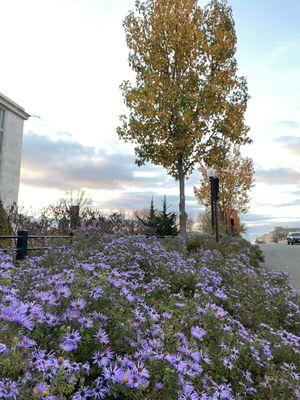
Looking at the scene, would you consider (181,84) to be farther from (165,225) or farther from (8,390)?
(8,390)

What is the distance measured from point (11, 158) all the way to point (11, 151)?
582mm

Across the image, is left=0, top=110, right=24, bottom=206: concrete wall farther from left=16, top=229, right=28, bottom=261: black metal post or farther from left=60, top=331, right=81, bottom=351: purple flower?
left=60, top=331, right=81, bottom=351: purple flower

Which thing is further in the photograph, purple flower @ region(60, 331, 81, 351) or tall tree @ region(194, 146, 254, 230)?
tall tree @ region(194, 146, 254, 230)

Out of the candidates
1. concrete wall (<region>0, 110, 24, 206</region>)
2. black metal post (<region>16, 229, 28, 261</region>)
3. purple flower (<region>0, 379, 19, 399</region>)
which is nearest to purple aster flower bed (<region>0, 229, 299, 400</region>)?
purple flower (<region>0, 379, 19, 399</region>)

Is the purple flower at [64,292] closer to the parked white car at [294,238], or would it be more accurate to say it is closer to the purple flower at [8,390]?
the purple flower at [8,390]

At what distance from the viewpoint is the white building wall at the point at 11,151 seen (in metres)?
32.4

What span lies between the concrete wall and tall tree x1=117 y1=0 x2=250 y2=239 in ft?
57.7

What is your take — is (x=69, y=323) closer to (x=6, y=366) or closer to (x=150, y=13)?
(x=6, y=366)

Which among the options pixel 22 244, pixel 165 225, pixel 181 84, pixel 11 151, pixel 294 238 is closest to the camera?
pixel 22 244

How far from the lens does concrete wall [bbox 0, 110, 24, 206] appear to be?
3253cm

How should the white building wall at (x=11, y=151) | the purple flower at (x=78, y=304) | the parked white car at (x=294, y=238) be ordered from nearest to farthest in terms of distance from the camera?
the purple flower at (x=78, y=304), the white building wall at (x=11, y=151), the parked white car at (x=294, y=238)

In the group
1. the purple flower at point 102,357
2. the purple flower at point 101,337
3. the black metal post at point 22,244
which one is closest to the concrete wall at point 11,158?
the black metal post at point 22,244

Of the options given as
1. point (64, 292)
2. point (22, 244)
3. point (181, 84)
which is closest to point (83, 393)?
point (64, 292)

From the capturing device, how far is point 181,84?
56.2 ft
